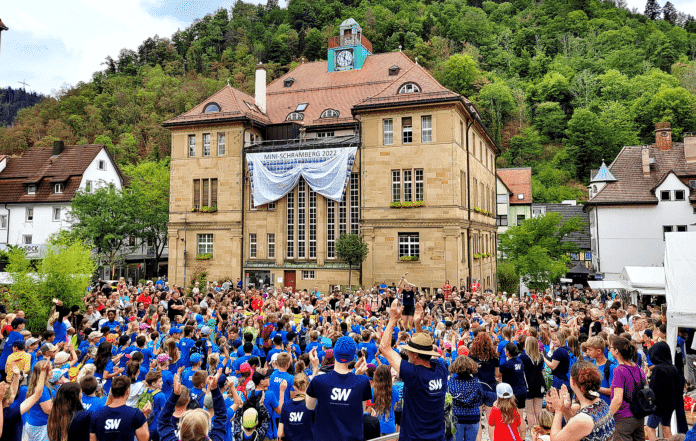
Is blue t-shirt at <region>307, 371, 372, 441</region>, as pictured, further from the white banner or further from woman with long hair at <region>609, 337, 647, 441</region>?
the white banner

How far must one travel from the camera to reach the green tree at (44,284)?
51.6ft

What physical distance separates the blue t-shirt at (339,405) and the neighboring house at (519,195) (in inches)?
2077

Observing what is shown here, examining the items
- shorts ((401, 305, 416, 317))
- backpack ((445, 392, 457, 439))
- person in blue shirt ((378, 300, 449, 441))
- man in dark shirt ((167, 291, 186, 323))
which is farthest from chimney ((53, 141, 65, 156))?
person in blue shirt ((378, 300, 449, 441))

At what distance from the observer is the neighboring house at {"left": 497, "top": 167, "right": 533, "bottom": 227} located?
54844mm

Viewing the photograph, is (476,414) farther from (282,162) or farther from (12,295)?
(282,162)

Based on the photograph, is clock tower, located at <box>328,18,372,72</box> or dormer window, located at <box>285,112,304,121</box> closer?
dormer window, located at <box>285,112,304,121</box>

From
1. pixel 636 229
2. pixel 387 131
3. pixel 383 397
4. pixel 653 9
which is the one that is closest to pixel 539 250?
pixel 387 131

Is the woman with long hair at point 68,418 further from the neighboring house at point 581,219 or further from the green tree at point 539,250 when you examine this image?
the neighboring house at point 581,219

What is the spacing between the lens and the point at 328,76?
133 feet

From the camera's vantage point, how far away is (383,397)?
6.18 metres

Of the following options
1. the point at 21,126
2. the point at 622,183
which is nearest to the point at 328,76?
the point at 622,183

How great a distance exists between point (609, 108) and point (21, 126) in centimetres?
9143

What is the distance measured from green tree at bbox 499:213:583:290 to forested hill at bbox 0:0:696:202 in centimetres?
3050

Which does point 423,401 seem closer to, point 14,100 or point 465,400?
point 465,400
